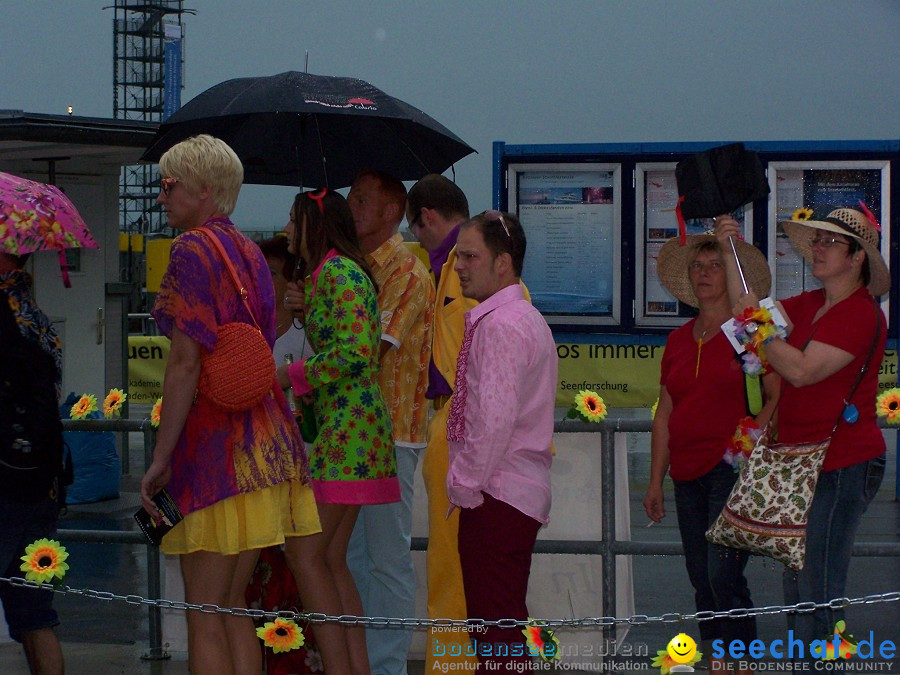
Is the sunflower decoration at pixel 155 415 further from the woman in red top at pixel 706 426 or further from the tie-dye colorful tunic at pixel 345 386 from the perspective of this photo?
the woman in red top at pixel 706 426

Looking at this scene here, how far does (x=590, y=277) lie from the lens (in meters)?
10.2

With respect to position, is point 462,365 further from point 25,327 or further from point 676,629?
point 676,629

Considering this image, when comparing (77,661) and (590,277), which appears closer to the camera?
(77,661)

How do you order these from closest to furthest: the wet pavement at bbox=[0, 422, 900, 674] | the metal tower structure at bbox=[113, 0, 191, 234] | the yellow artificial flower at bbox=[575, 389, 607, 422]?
the yellow artificial flower at bbox=[575, 389, 607, 422], the wet pavement at bbox=[0, 422, 900, 674], the metal tower structure at bbox=[113, 0, 191, 234]

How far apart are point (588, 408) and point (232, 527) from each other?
187 cm

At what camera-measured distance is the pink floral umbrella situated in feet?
14.3

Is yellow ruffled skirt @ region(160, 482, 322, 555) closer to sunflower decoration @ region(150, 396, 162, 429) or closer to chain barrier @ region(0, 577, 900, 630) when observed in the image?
chain barrier @ region(0, 577, 900, 630)

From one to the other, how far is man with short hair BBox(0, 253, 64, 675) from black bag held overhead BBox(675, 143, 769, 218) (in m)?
2.37

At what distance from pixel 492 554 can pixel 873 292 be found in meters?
1.57

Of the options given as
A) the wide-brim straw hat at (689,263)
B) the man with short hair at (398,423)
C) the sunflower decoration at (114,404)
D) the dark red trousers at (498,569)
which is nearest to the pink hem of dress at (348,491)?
the man with short hair at (398,423)

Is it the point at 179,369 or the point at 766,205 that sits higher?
the point at 766,205

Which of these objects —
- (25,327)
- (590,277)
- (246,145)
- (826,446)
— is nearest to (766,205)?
(590,277)

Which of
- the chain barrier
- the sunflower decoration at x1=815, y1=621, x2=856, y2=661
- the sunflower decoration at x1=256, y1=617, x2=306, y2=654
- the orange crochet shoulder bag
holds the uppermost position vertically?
the orange crochet shoulder bag

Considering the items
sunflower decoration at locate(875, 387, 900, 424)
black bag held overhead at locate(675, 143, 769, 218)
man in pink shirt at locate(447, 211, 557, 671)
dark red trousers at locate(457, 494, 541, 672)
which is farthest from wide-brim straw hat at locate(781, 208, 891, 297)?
dark red trousers at locate(457, 494, 541, 672)
